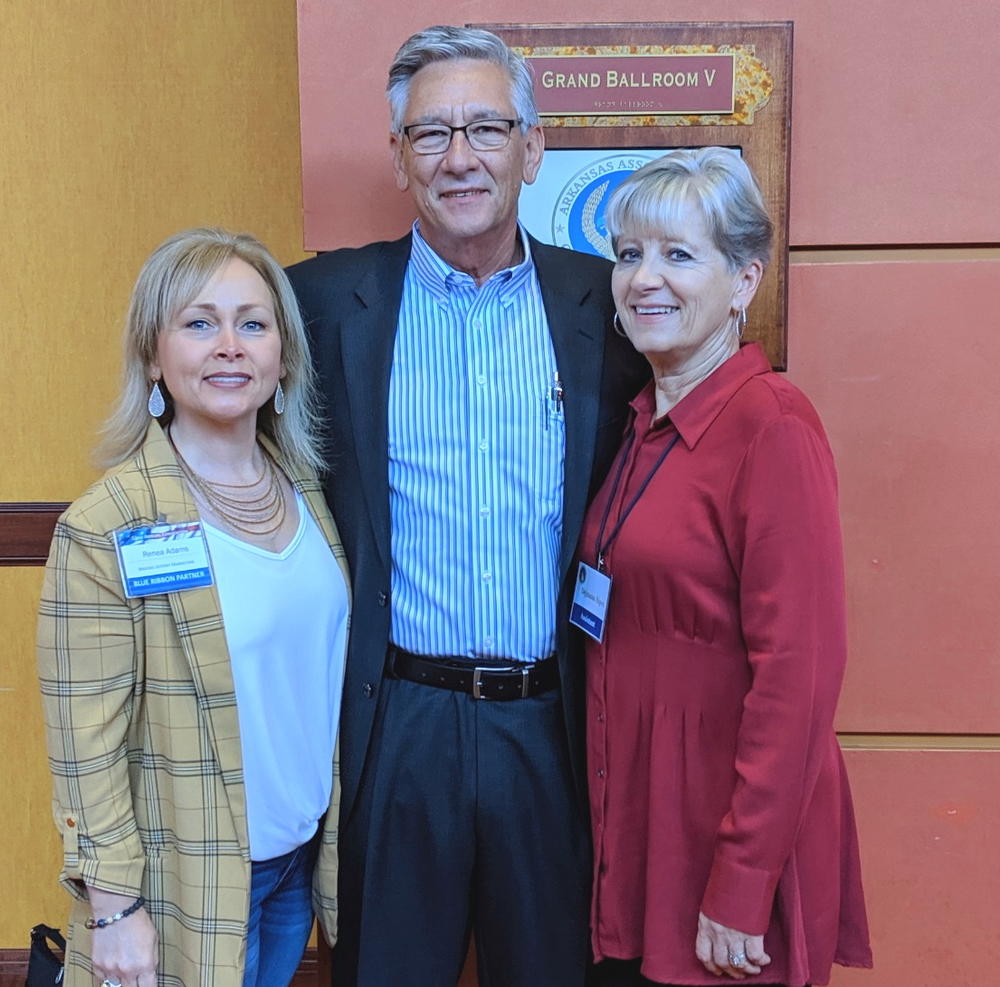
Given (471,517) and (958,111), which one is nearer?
(471,517)

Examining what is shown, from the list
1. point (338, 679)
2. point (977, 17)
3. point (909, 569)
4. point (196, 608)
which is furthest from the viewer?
point (909, 569)

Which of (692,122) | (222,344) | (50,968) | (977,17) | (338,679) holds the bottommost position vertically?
(50,968)

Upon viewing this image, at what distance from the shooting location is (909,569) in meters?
2.09

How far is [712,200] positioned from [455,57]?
0.56 metres

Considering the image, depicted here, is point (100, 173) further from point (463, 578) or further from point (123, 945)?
point (123, 945)

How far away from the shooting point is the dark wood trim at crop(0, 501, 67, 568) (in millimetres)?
2611

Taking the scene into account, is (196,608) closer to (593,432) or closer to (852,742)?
(593,432)

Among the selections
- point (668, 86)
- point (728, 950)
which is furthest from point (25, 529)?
point (728, 950)

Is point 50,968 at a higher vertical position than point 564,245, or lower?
lower

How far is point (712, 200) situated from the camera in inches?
57.9

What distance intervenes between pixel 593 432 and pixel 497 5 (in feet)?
2.95

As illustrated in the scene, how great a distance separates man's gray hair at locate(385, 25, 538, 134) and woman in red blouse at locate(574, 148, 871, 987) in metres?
0.32

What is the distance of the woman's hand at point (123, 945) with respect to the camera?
144cm

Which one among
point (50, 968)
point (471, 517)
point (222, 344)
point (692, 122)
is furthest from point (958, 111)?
point (50, 968)
